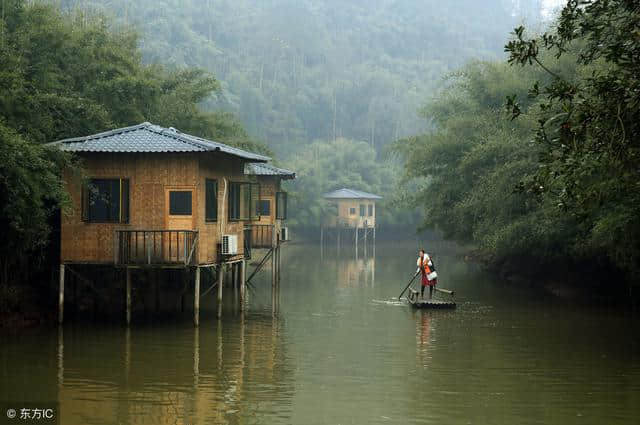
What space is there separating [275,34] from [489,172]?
102 meters

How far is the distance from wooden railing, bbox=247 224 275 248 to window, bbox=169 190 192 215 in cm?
1256

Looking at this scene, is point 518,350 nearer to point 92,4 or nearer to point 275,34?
point 92,4

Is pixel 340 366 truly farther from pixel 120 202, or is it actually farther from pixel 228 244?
pixel 120 202

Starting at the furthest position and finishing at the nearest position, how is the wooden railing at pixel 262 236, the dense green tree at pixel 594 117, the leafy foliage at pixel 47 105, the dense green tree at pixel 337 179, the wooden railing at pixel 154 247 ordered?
1. the dense green tree at pixel 337 179
2. the wooden railing at pixel 262 236
3. the wooden railing at pixel 154 247
4. the leafy foliage at pixel 47 105
5. the dense green tree at pixel 594 117

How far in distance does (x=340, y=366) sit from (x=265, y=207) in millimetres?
20740

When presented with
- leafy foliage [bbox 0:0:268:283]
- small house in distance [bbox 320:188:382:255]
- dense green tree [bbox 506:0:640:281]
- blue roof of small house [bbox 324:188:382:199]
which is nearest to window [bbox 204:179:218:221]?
leafy foliage [bbox 0:0:268:283]

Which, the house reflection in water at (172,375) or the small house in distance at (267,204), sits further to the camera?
the small house in distance at (267,204)

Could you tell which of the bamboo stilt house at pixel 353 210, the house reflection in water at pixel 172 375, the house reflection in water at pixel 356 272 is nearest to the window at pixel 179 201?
the house reflection in water at pixel 172 375

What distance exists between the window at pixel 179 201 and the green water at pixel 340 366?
306cm

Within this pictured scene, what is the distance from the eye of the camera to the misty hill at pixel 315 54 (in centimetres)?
10988

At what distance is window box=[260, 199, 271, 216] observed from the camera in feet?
128

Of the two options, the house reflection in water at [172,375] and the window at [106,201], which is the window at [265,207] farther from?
the window at [106,201]

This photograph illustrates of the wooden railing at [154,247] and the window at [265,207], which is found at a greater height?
the window at [265,207]

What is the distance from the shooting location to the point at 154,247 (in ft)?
77.3
